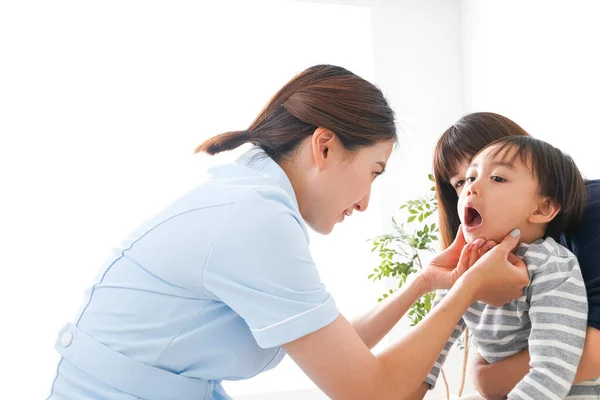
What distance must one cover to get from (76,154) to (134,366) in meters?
2.50

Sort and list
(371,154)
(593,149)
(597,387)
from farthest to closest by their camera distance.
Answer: (593,149), (371,154), (597,387)

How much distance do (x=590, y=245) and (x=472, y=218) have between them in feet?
0.84

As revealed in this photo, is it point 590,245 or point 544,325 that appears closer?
point 544,325

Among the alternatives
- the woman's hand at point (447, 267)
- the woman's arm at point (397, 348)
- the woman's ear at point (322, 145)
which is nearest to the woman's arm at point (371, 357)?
the woman's arm at point (397, 348)

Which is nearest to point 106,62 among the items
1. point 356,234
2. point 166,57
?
point 166,57

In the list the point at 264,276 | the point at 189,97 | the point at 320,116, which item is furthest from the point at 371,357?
the point at 189,97

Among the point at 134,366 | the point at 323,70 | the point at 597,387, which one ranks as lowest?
the point at 597,387

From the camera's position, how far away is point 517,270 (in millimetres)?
1290

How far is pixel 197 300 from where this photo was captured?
1.24 m

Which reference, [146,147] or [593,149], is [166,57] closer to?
[146,147]

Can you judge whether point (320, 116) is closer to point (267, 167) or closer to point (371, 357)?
point (267, 167)

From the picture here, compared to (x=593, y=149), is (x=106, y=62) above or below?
above

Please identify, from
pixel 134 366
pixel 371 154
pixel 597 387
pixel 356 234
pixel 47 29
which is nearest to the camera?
pixel 134 366

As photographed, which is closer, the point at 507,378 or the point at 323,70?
the point at 507,378
